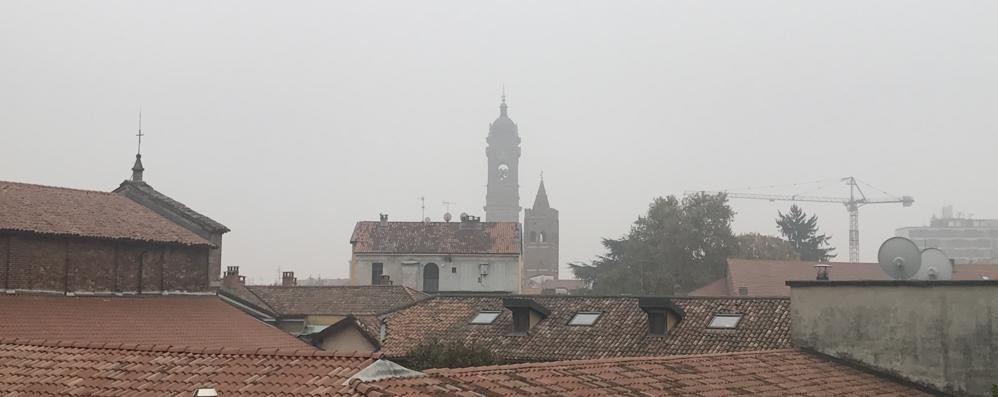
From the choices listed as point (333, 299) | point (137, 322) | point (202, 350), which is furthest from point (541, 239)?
point (202, 350)

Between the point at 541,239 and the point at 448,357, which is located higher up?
the point at 541,239

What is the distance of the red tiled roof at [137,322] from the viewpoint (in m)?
28.6

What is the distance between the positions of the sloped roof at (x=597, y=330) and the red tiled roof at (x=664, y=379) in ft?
16.5

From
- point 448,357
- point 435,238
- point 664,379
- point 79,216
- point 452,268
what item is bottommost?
point 448,357

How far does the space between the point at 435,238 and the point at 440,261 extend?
6.38 feet

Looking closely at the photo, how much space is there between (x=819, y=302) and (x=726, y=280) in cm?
4579

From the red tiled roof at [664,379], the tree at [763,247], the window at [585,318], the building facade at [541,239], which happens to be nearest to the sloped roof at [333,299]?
the window at [585,318]

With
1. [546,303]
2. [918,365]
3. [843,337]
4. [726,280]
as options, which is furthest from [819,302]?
[726,280]

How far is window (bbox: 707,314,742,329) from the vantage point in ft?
106

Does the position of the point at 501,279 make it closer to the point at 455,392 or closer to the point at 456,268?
the point at 456,268

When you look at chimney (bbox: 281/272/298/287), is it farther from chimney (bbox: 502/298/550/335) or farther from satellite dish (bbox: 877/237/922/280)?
satellite dish (bbox: 877/237/922/280)

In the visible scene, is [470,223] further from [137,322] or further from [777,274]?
[137,322]

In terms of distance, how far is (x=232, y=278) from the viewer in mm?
55656

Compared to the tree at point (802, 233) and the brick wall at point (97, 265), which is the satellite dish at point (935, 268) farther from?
the tree at point (802, 233)
